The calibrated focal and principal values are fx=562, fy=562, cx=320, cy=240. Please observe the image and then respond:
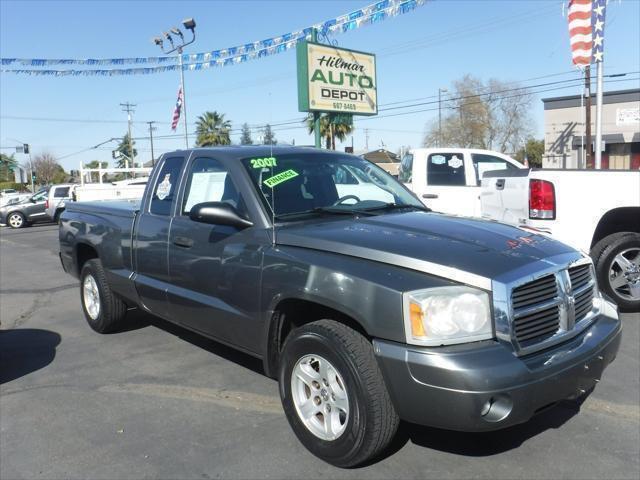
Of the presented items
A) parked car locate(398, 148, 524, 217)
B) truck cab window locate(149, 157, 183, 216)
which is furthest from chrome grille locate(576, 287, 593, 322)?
parked car locate(398, 148, 524, 217)

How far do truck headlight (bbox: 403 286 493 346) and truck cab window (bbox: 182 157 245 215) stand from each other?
155 centimetres

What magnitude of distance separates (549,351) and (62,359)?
4142 mm

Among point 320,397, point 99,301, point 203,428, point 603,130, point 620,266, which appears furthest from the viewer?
point 603,130

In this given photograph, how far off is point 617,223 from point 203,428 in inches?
198

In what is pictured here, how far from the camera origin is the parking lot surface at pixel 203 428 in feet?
10.2

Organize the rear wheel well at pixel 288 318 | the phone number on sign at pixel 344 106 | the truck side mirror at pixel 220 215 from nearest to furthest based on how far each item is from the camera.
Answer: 1. the rear wheel well at pixel 288 318
2. the truck side mirror at pixel 220 215
3. the phone number on sign at pixel 344 106

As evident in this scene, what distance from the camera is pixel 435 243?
3.02 metres

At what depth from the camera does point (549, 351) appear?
9.32ft

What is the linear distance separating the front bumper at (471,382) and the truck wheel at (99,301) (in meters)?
3.55

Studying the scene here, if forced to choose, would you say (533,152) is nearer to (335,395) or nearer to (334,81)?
(334,81)

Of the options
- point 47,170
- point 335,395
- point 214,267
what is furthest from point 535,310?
point 47,170

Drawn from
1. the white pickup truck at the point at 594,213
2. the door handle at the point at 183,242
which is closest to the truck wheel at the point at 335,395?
the door handle at the point at 183,242

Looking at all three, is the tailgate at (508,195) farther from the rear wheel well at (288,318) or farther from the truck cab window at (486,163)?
the rear wheel well at (288,318)

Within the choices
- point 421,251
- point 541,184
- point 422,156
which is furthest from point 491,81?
point 421,251
